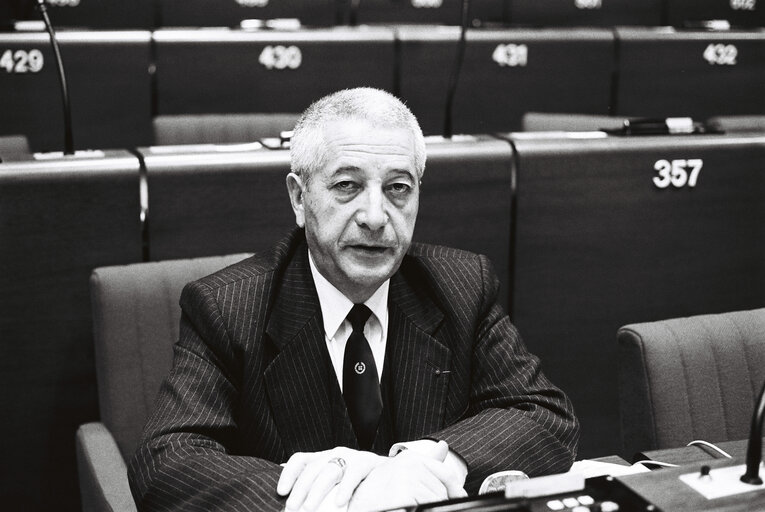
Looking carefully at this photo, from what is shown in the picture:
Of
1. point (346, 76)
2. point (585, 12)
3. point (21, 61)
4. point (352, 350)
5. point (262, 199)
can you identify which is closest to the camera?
point (352, 350)

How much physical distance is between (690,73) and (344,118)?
355cm

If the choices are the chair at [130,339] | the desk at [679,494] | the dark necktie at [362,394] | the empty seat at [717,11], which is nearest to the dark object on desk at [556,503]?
the desk at [679,494]

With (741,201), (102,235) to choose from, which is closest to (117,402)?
(102,235)

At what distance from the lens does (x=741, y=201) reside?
8.60 ft

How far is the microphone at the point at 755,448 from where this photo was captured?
1.10 m

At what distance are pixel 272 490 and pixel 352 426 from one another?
1.12 feet

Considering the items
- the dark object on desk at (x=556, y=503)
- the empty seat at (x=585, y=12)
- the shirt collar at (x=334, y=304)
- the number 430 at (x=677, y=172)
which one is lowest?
the dark object on desk at (x=556, y=503)

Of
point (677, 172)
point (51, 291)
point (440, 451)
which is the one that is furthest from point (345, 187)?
point (677, 172)

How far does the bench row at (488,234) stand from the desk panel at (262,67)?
1.74m

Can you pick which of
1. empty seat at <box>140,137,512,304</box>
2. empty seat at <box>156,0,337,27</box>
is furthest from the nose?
empty seat at <box>156,0,337,27</box>

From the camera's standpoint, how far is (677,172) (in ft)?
8.34

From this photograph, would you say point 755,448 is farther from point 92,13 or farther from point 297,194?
point 92,13

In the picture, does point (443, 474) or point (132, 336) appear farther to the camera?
point (132, 336)

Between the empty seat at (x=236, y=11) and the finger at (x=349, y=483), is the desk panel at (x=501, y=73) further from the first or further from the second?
the finger at (x=349, y=483)
